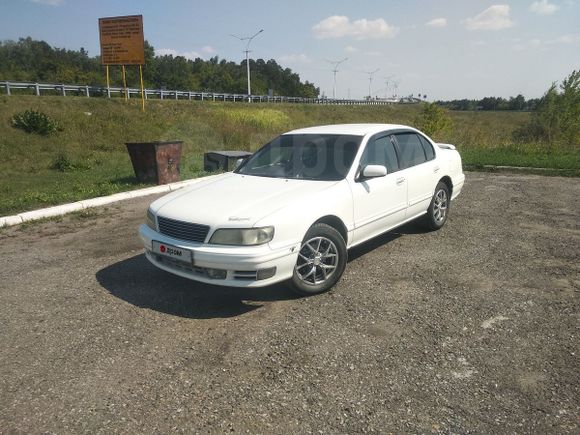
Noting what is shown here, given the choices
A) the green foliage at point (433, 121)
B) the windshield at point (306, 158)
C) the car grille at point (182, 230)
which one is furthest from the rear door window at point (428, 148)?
the green foliage at point (433, 121)

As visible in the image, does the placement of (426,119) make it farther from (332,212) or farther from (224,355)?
(224,355)

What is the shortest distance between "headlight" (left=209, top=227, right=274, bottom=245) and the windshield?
1.14 metres

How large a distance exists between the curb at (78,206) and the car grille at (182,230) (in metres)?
4.33

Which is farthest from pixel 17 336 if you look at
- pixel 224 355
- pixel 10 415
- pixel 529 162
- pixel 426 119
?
pixel 426 119

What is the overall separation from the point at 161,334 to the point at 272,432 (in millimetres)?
Result: 1446

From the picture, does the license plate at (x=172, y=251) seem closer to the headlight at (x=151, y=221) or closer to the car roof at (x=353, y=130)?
the headlight at (x=151, y=221)

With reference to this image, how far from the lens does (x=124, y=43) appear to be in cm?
2305

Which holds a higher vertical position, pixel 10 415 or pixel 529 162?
pixel 529 162

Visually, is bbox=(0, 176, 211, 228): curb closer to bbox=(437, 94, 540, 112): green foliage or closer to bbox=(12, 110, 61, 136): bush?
bbox=(12, 110, 61, 136): bush

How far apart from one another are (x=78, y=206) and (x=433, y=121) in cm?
1665

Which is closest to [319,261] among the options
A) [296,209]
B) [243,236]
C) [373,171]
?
[296,209]

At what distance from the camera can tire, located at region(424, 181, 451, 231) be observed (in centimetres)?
590

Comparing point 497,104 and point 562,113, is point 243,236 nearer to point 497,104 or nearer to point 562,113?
point 562,113

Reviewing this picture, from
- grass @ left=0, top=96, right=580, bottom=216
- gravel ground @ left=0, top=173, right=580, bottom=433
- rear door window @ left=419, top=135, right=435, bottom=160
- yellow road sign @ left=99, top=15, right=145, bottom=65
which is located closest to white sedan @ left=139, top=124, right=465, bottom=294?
rear door window @ left=419, top=135, right=435, bottom=160
